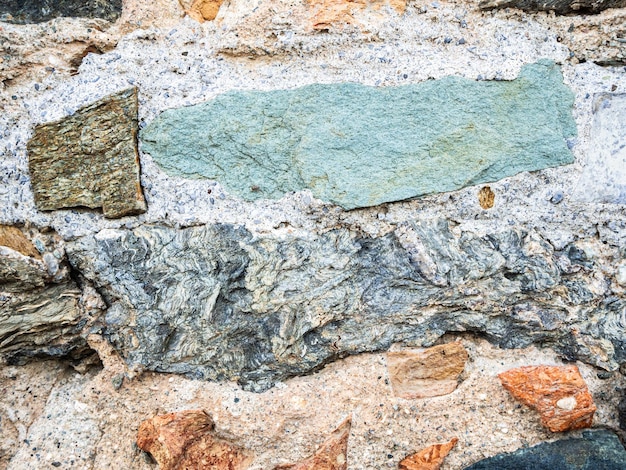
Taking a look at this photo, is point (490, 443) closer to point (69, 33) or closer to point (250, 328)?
point (250, 328)

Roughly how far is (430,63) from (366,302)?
407 millimetres

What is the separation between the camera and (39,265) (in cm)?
89

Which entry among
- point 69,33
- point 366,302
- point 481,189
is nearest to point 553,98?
point 481,189

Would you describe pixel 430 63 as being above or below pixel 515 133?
above

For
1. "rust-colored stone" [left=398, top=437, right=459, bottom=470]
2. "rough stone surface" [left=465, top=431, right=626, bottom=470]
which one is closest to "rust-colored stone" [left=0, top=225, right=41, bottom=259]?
"rust-colored stone" [left=398, top=437, right=459, bottom=470]

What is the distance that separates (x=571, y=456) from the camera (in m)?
0.93

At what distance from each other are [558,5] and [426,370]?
639 mm

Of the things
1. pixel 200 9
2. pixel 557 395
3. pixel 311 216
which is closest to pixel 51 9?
pixel 200 9

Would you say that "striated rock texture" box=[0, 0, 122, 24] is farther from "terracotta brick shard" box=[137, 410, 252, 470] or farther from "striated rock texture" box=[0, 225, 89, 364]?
"terracotta brick shard" box=[137, 410, 252, 470]

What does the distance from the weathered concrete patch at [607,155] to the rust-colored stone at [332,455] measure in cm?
56

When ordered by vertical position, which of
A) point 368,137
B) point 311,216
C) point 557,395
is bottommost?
point 557,395

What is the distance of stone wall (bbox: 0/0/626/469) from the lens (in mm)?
932

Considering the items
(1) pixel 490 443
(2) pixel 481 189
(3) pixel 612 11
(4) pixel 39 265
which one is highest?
(3) pixel 612 11

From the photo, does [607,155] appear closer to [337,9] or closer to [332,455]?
[337,9]
